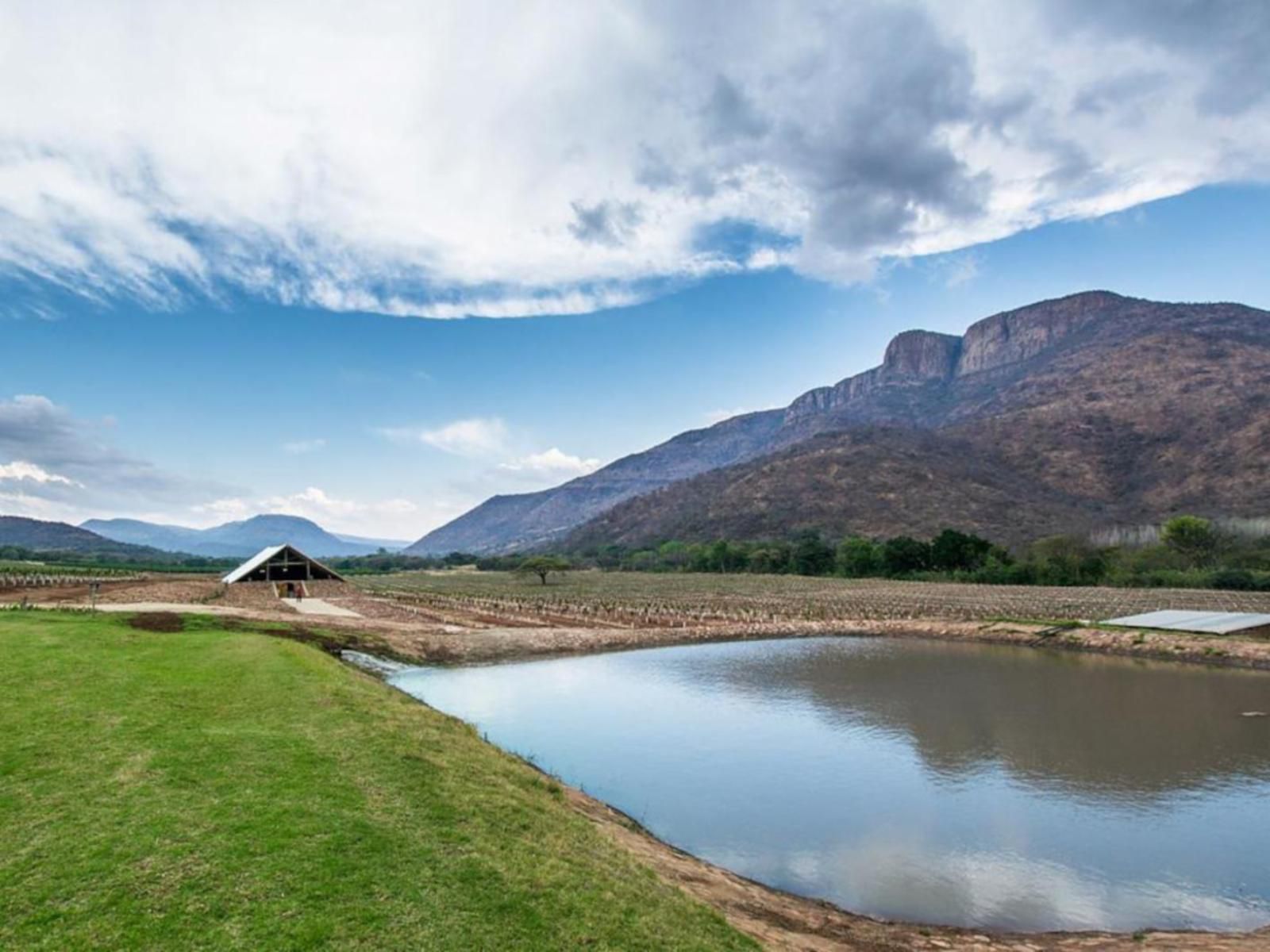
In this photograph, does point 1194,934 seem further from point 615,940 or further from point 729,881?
point 615,940

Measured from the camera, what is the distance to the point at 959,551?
83250 millimetres

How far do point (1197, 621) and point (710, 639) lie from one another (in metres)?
26.0

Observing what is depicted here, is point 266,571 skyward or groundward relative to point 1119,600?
skyward

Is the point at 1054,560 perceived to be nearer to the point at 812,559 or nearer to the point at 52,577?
the point at 812,559

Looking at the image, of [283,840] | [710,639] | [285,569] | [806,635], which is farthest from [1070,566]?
[283,840]

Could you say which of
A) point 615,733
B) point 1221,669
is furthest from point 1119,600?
point 615,733

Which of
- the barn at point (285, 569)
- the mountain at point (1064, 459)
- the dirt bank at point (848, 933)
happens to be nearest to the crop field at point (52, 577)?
the barn at point (285, 569)

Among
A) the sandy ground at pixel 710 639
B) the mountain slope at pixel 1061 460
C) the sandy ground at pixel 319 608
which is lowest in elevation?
the sandy ground at pixel 710 639

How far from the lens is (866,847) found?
1312 centimetres

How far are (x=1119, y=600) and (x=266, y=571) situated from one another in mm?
70248

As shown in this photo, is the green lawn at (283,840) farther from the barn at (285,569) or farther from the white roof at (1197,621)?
the barn at (285,569)

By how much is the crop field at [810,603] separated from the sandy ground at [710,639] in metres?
3.44

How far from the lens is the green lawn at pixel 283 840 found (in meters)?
5.99

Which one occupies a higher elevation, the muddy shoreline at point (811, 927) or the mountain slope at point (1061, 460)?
Result: the mountain slope at point (1061, 460)
